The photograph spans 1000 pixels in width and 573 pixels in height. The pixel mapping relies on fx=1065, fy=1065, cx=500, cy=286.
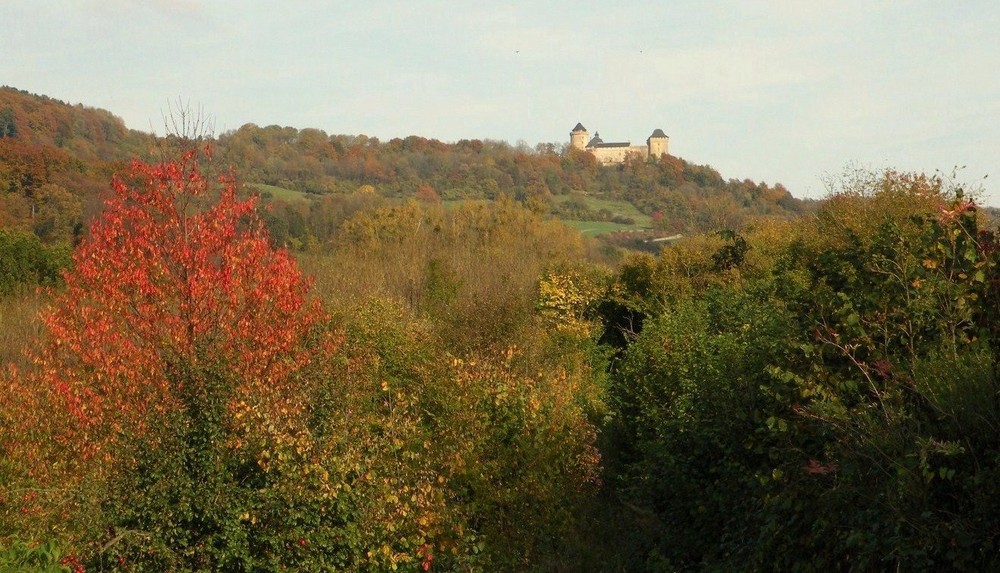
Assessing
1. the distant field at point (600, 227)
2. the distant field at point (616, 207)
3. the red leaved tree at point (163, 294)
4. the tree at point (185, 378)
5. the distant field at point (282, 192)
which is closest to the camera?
the tree at point (185, 378)

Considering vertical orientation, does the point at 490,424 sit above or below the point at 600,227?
above

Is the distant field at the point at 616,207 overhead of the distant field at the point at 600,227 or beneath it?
overhead

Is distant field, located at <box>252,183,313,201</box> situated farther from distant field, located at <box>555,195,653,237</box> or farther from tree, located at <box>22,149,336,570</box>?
tree, located at <box>22,149,336,570</box>

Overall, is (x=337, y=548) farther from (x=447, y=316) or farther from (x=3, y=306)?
(x=3, y=306)

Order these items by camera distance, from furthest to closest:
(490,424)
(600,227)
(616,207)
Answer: (616,207)
(600,227)
(490,424)

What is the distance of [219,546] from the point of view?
47.7 ft

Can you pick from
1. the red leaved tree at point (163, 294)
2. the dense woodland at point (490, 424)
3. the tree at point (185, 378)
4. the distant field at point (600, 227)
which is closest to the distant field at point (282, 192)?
the distant field at point (600, 227)

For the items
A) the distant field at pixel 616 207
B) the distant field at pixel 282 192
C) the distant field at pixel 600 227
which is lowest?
the distant field at pixel 600 227

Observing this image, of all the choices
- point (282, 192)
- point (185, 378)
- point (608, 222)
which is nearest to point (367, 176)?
point (282, 192)

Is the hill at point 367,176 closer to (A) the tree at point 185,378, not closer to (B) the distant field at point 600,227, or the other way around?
(B) the distant field at point 600,227

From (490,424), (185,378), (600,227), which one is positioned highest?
(185,378)

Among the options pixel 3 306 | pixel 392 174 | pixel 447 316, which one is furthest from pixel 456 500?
pixel 392 174

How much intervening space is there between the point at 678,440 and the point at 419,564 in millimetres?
4367

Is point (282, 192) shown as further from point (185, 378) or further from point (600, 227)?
point (185, 378)
